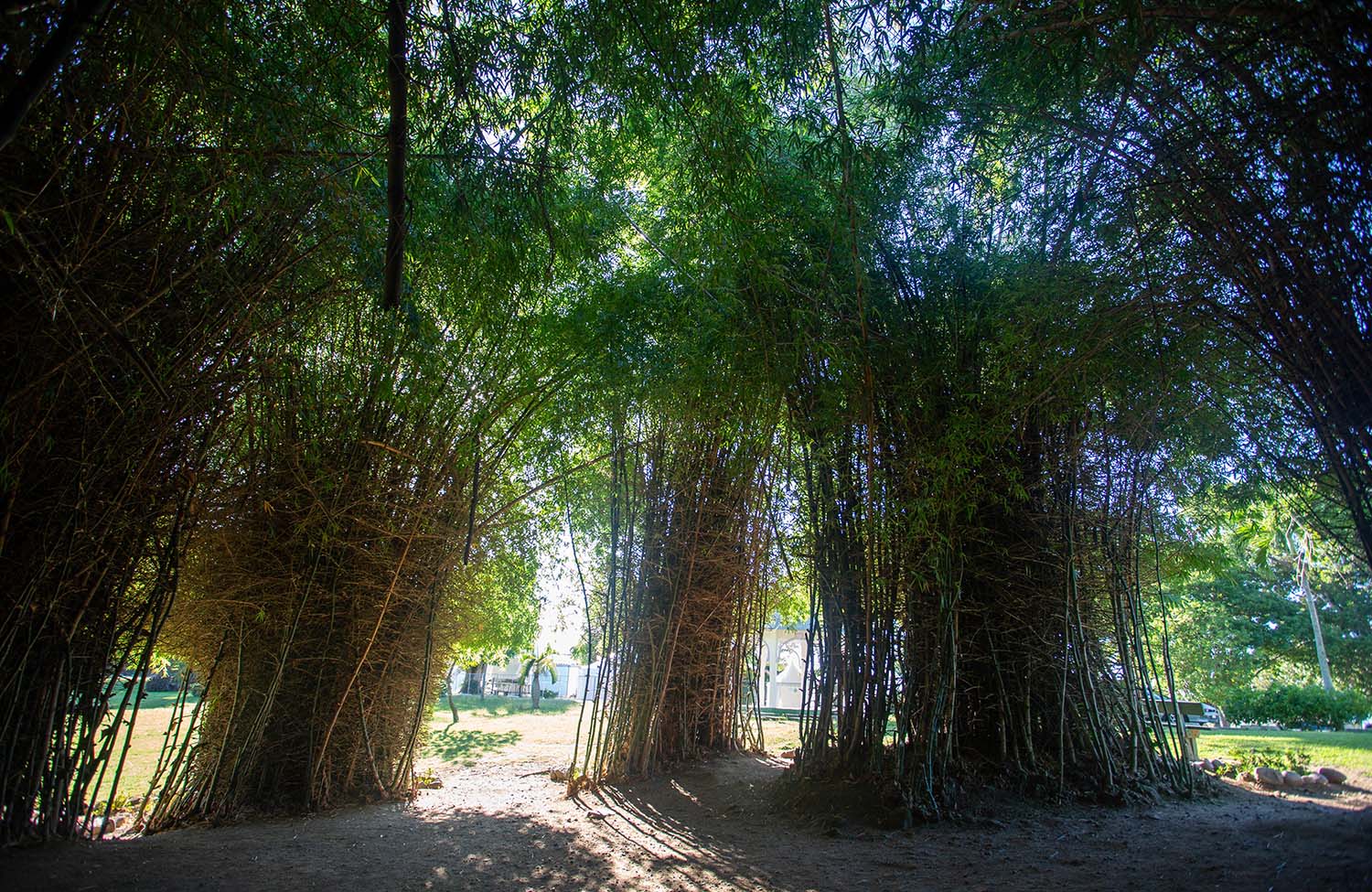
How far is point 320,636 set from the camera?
12.4 feet

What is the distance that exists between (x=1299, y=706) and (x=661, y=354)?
7.90 meters

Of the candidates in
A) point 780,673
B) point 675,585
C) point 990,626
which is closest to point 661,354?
point 675,585

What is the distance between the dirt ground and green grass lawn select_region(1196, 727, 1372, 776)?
0.79 meters

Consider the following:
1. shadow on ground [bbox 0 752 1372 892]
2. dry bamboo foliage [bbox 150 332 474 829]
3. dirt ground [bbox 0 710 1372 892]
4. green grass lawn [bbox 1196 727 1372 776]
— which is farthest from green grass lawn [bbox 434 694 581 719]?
green grass lawn [bbox 1196 727 1372 776]

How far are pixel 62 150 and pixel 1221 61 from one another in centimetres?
306

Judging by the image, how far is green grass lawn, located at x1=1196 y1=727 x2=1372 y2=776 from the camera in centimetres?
468

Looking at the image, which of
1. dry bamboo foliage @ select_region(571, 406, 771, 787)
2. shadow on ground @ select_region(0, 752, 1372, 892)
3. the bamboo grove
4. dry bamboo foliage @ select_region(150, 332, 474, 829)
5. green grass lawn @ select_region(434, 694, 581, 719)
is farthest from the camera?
green grass lawn @ select_region(434, 694, 581, 719)

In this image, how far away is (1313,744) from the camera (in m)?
5.61

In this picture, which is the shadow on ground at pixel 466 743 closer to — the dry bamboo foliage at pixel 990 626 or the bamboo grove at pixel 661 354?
the bamboo grove at pixel 661 354

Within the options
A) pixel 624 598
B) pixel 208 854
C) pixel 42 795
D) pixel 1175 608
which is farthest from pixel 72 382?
pixel 1175 608

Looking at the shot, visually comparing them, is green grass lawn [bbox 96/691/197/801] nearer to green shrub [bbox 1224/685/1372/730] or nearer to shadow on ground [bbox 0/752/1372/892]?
shadow on ground [bbox 0/752/1372/892]

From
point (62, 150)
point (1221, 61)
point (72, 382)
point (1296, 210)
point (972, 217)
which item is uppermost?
point (972, 217)

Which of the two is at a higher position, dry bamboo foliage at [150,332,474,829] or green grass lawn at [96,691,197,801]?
dry bamboo foliage at [150,332,474,829]

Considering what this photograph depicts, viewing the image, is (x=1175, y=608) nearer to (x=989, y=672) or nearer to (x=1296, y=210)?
(x=989, y=672)
